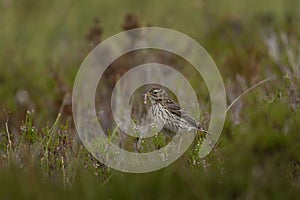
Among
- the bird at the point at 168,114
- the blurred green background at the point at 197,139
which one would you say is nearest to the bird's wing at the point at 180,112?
the bird at the point at 168,114

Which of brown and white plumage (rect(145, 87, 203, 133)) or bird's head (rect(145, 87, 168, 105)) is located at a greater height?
bird's head (rect(145, 87, 168, 105))

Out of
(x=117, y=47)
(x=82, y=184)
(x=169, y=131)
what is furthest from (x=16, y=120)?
(x=82, y=184)

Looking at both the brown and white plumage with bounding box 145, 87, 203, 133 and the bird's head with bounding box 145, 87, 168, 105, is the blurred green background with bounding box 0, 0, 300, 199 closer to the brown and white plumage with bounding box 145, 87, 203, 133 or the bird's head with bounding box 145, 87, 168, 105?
the brown and white plumage with bounding box 145, 87, 203, 133

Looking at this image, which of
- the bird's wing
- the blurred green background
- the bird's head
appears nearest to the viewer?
the blurred green background

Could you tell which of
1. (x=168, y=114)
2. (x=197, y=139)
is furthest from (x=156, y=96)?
(x=197, y=139)

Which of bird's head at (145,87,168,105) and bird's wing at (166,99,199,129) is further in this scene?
bird's head at (145,87,168,105)

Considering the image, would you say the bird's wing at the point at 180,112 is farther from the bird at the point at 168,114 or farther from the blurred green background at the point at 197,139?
the blurred green background at the point at 197,139

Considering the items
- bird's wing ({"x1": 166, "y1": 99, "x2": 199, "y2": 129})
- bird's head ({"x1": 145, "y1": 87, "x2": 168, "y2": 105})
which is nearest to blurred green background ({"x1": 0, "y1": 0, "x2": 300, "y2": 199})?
bird's wing ({"x1": 166, "y1": 99, "x2": 199, "y2": 129})
